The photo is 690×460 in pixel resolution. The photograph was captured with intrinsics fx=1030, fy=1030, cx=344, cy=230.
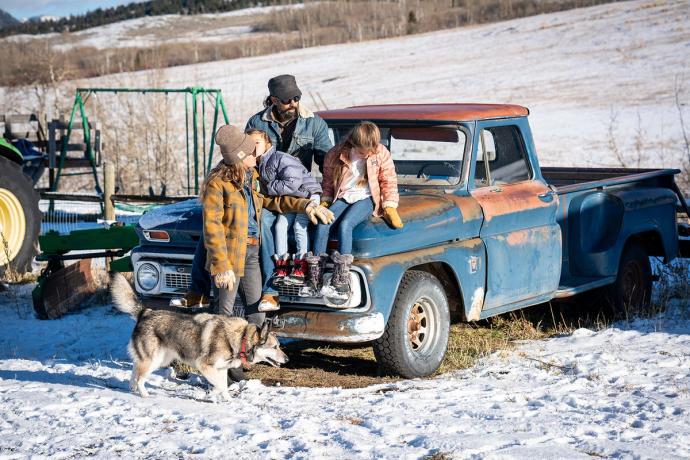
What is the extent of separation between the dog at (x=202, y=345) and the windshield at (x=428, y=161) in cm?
184

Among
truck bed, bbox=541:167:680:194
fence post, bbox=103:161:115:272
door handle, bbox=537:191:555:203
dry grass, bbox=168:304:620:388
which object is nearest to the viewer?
dry grass, bbox=168:304:620:388

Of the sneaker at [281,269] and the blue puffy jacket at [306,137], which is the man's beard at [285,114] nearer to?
the blue puffy jacket at [306,137]

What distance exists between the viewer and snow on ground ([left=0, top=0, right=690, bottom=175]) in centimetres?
2445

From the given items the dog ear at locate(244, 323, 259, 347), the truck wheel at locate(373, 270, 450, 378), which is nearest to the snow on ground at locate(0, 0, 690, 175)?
the truck wheel at locate(373, 270, 450, 378)

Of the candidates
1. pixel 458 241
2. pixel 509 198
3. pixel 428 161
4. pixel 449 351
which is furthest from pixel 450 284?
pixel 428 161

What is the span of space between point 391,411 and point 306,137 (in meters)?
2.26

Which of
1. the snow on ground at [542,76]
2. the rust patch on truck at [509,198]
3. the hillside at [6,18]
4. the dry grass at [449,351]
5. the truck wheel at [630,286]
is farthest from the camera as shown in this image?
the hillside at [6,18]

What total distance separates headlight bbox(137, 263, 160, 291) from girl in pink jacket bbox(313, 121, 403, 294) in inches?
50.4

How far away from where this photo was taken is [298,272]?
20.8 ft

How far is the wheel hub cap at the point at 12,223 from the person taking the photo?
11109mm

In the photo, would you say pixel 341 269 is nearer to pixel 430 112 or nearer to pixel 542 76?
pixel 430 112

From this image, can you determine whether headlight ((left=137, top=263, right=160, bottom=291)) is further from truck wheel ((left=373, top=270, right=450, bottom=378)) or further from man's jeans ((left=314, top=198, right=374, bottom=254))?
truck wheel ((left=373, top=270, right=450, bottom=378))

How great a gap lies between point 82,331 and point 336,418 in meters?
3.74

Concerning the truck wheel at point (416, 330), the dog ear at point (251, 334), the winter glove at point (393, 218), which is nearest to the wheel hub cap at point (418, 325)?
the truck wheel at point (416, 330)
